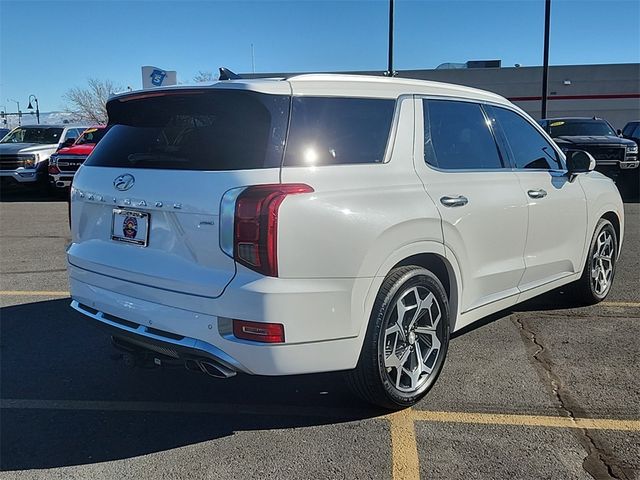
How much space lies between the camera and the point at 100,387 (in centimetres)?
382

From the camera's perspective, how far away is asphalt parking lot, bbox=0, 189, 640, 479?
293 centimetres

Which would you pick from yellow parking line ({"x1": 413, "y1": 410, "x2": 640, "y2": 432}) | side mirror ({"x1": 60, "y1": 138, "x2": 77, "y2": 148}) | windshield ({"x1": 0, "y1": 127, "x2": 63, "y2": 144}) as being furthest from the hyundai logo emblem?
windshield ({"x1": 0, "y1": 127, "x2": 63, "y2": 144})

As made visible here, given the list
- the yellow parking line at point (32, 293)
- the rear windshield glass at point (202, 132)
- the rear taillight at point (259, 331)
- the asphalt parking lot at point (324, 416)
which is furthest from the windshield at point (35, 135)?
the rear taillight at point (259, 331)

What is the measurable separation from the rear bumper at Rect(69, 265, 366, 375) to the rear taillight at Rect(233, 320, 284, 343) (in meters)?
0.02

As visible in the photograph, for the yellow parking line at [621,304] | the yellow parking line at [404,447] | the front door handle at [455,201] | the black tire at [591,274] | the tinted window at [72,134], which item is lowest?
the yellow parking line at [621,304]

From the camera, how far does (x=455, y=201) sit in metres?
3.65

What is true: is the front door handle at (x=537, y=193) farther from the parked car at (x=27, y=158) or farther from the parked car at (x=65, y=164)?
the parked car at (x=27, y=158)

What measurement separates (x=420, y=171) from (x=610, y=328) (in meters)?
2.60

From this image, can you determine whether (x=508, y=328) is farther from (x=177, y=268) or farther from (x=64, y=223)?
(x=64, y=223)

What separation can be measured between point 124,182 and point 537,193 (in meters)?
2.97

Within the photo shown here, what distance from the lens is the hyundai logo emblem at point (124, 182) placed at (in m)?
3.17

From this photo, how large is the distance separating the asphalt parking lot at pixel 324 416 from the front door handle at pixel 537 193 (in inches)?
45.5

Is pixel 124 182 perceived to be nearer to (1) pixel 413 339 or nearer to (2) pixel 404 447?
(1) pixel 413 339

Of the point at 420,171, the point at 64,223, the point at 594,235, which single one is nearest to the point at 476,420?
the point at 420,171
